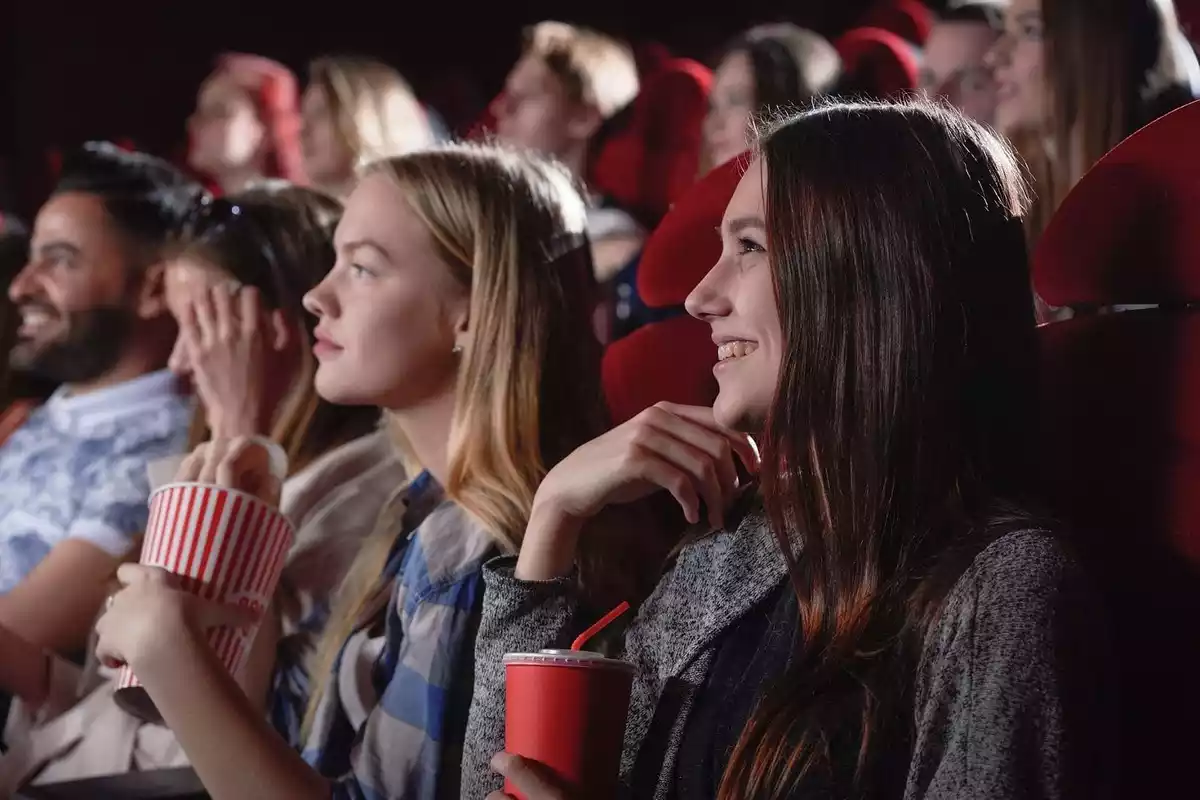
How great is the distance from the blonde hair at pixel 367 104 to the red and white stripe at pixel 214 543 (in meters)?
1.84

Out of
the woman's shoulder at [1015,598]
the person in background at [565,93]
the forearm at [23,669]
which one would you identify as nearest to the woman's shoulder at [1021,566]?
the woman's shoulder at [1015,598]

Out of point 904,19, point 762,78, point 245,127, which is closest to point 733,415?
point 762,78

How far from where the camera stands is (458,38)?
4.52m

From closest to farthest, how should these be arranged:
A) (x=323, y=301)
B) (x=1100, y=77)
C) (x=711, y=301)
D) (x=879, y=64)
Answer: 1. (x=711, y=301)
2. (x=323, y=301)
3. (x=1100, y=77)
4. (x=879, y=64)

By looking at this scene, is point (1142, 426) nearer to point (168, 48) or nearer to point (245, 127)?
point (245, 127)

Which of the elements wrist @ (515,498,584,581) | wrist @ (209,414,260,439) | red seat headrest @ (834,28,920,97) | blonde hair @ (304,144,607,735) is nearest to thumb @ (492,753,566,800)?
wrist @ (515,498,584,581)

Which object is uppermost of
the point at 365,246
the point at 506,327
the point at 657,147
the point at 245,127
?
the point at 245,127

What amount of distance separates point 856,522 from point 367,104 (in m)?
2.40

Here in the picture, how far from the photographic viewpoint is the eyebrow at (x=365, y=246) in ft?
4.81

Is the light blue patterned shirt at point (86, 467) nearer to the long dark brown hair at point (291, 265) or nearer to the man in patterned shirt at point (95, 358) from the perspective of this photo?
the man in patterned shirt at point (95, 358)

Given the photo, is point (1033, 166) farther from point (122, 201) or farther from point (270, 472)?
point (122, 201)

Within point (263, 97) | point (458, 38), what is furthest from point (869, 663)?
point (458, 38)

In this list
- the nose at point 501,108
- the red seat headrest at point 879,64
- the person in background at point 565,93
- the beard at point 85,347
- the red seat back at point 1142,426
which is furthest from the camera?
the nose at point 501,108

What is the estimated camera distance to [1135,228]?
97cm
